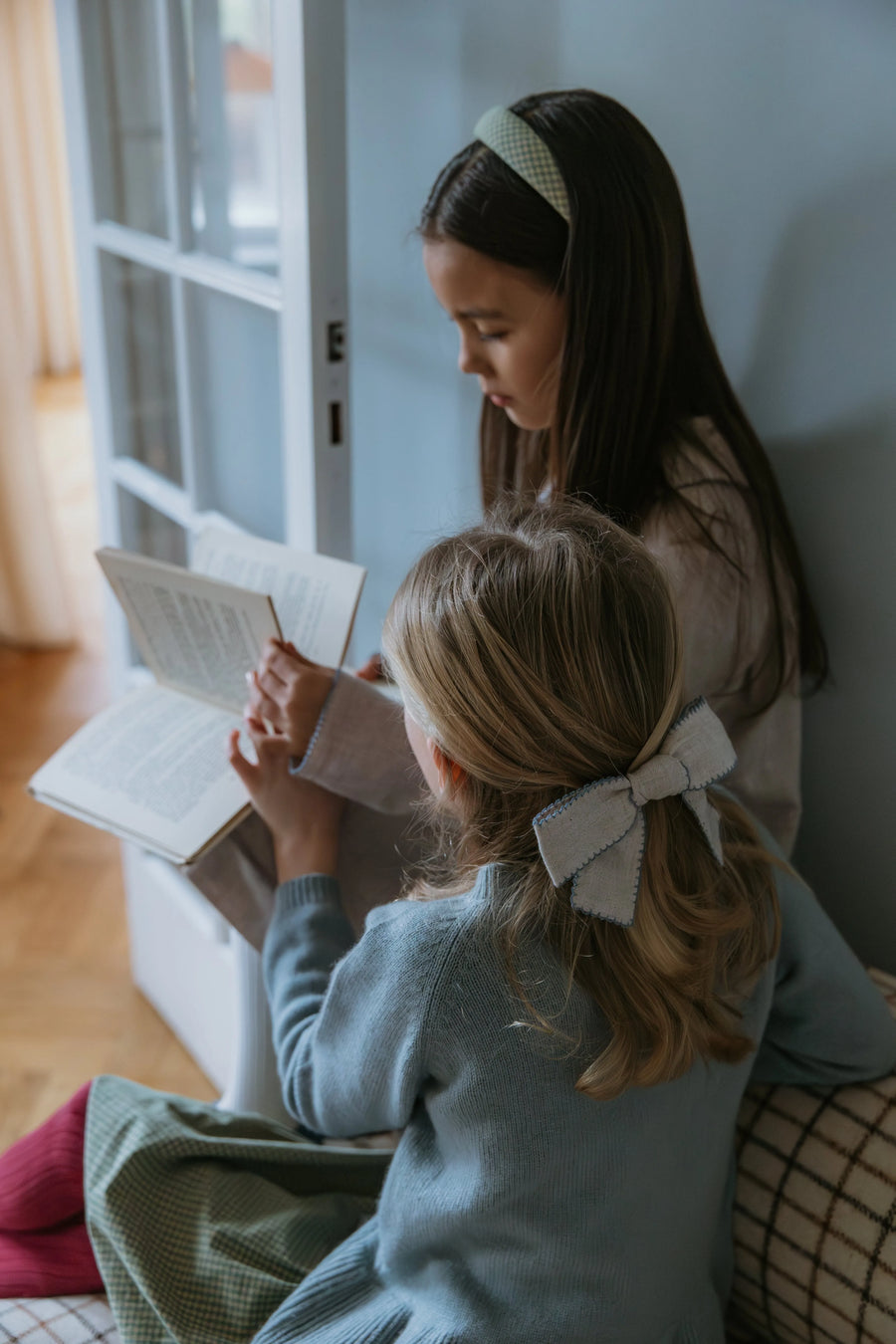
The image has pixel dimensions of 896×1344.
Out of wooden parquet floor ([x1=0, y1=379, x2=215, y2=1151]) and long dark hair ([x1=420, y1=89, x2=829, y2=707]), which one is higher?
long dark hair ([x1=420, y1=89, x2=829, y2=707])

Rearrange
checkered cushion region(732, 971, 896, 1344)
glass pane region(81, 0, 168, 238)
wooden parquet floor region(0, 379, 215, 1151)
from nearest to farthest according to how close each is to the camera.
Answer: checkered cushion region(732, 971, 896, 1344), glass pane region(81, 0, 168, 238), wooden parquet floor region(0, 379, 215, 1151)

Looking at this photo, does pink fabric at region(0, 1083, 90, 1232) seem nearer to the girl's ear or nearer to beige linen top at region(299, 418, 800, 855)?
beige linen top at region(299, 418, 800, 855)

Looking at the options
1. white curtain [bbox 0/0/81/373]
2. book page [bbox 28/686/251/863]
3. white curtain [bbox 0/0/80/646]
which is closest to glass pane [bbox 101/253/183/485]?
book page [bbox 28/686/251/863]

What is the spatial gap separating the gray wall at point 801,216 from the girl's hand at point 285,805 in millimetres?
246

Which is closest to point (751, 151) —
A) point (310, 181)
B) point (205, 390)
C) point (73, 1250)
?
point (310, 181)

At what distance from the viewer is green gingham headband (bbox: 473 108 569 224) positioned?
0.96 metres

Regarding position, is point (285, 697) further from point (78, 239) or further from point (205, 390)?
point (78, 239)

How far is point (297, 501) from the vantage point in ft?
4.40

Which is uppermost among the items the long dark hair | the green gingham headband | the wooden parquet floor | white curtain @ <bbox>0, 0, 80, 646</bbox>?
the green gingham headband

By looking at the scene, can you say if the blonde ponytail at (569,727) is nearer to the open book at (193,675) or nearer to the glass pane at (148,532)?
the open book at (193,675)

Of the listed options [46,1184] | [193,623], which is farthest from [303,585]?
[46,1184]

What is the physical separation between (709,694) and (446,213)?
0.48 meters

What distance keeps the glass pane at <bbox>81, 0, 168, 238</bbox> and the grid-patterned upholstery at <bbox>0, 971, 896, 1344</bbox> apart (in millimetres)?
1203

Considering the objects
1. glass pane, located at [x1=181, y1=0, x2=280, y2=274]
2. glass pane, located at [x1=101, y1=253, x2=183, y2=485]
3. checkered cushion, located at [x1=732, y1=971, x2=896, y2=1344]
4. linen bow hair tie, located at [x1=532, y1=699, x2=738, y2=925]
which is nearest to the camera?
linen bow hair tie, located at [x1=532, y1=699, x2=738, y2=925]
